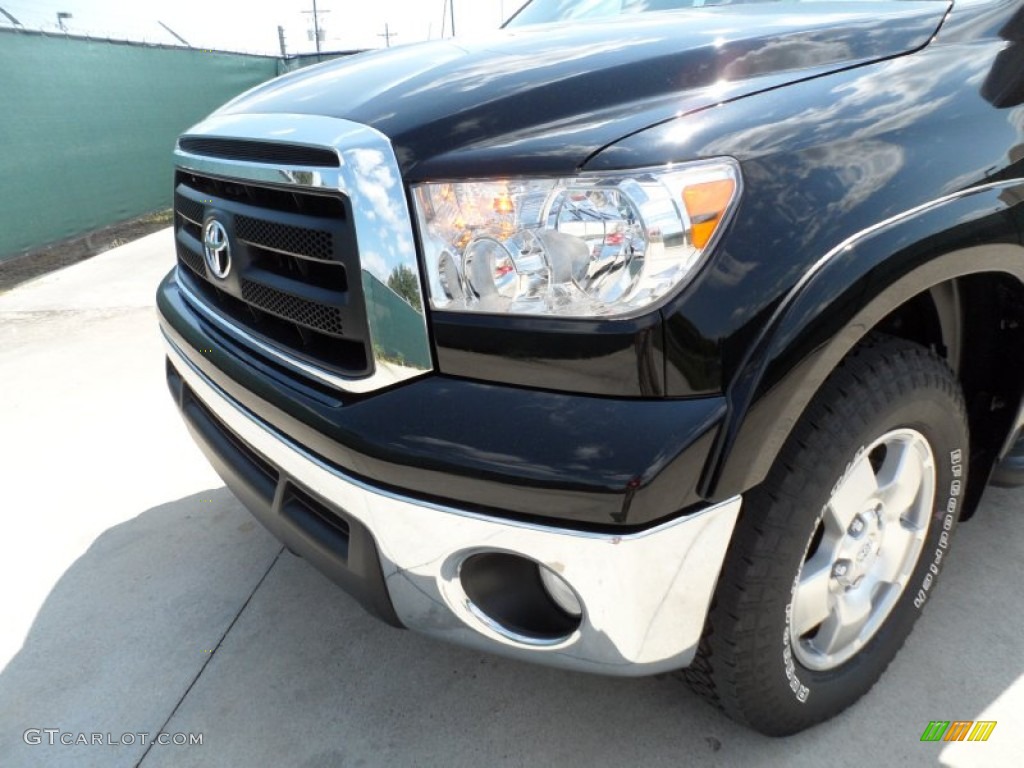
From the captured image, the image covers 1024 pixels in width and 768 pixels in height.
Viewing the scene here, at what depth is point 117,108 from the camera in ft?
30.8

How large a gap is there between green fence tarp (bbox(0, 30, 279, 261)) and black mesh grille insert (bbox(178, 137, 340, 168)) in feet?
22.6

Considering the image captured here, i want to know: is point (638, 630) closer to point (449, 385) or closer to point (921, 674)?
point (449, 385)

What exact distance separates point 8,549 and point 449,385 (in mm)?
2161

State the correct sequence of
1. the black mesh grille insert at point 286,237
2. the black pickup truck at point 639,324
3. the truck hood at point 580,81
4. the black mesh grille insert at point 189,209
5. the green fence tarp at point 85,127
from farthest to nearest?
the green fence tarp at point 85,127, the black mesh grille insert at point 189,209, the black mesh grille insert at point 286,237, the truck hood at point 580,81, the black pickup truck at point 639,324

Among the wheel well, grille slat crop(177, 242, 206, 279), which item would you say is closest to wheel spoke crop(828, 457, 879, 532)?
the wheel well

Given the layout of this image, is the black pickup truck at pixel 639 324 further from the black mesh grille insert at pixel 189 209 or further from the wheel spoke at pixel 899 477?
the black mesh grille insert at pixel 189 209

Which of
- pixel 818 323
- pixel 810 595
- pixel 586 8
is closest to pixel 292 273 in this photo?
pixel 818 323

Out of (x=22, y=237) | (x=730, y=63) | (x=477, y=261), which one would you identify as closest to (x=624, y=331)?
(x=477, y=261)

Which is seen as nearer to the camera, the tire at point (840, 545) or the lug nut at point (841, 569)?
the tire at point (840, 545)

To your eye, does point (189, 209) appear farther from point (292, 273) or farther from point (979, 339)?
point (979, 339)

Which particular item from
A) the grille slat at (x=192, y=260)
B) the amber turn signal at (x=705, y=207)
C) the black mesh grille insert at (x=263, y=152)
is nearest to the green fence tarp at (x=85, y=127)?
the grille slat at (x=192, y=260)

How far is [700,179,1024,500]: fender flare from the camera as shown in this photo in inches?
49.7

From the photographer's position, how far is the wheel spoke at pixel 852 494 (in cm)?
156

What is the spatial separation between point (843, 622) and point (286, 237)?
1462 mm
